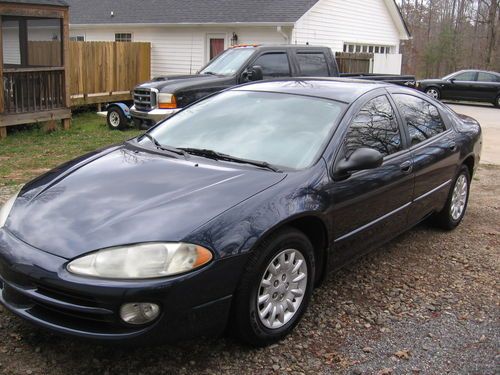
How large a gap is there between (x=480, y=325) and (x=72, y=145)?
27.5 feet

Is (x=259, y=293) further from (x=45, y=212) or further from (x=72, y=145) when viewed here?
→ (x=72, y=145)

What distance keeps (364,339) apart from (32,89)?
33.9 ft

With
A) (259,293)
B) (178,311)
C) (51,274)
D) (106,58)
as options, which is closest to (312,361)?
(259,293)

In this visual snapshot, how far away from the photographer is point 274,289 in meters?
3.23

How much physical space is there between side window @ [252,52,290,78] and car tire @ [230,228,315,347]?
8056 millimetres

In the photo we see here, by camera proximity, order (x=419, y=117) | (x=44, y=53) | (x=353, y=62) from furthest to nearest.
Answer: (x=353, y=62)
(x=44, y=53)
(x=419, y=117)

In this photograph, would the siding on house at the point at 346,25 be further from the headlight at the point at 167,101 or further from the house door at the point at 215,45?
the headlight at the point at 167,101

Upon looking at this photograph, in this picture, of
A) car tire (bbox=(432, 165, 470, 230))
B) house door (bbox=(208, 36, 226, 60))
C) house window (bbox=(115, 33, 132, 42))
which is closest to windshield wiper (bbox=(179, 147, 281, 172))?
car tire (bbox=(432, 165, 470, 230))

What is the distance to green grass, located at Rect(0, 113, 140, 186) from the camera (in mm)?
7973

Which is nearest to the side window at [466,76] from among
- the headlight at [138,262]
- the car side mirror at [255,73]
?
the car side mirror at [255,73]

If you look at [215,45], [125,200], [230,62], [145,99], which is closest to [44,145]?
[145,99]

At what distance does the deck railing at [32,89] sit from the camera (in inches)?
442

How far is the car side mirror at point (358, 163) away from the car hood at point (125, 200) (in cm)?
44

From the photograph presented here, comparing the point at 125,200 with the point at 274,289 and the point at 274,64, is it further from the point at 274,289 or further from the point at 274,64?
the point at 274,64
